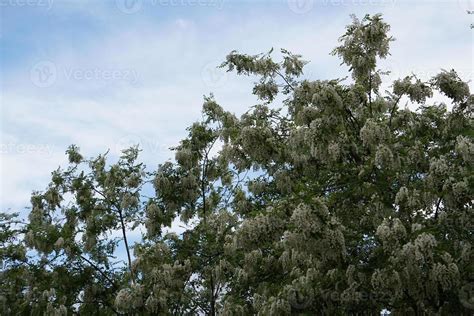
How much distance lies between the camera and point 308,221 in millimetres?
9273

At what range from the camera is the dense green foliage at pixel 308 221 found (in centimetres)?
975

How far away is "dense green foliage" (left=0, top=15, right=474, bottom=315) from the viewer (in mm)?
9750

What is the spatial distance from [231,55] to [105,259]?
27.3ft

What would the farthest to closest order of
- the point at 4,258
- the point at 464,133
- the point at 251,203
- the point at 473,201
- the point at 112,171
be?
the point at 112,171 → the point at 4,258 → the point at 251,203 → the point at 464,133 → the point at 473,201

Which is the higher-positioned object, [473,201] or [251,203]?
[251,203]

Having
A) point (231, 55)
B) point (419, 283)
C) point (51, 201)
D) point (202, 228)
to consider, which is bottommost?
point (419, 283)

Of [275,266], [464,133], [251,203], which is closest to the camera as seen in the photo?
[464,133]

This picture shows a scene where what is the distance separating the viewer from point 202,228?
16.2 meters

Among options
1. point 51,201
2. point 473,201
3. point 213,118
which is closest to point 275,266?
point 473,201

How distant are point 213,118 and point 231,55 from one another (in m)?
4.08

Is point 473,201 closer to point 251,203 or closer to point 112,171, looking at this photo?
point 251,203

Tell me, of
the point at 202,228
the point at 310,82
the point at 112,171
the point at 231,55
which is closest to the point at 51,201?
the point at 112,171

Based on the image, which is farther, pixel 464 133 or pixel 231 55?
pixel 231 55

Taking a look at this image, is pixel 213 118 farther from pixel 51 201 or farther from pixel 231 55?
pixel 51 201
